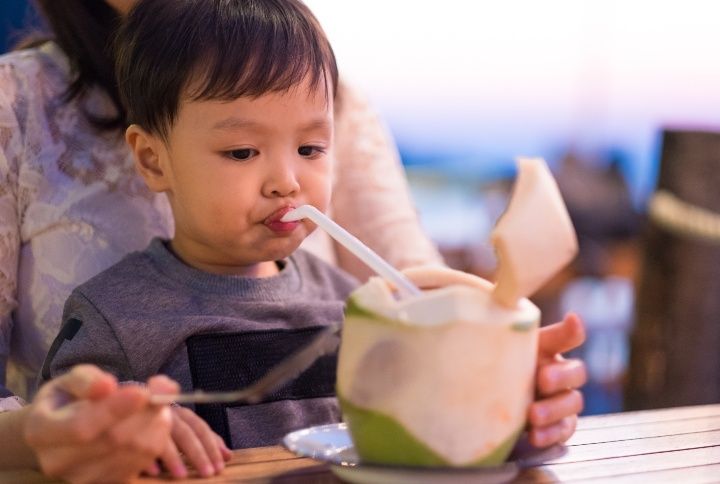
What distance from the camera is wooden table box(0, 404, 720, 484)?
78 centimetres

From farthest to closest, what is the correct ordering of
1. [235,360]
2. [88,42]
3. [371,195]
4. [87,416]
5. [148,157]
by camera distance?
[371,195] < [88,42] < [148,157] < [235,360] < [87,416]

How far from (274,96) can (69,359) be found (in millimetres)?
329

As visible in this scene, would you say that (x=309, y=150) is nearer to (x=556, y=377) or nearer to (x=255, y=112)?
(x=255, y=112)

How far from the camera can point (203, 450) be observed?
777 millimetres

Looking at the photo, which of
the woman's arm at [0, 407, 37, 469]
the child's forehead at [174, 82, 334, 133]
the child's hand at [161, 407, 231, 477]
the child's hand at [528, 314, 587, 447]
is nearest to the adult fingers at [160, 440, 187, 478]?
the child's hand at [161, 407, 231, 477]

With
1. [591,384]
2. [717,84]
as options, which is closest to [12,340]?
[591,384]

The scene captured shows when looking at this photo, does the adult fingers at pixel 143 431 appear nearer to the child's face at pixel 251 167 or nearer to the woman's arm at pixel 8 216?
the child's face at pixel 251 167

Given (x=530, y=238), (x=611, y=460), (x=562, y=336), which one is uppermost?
(x=530, y=238)

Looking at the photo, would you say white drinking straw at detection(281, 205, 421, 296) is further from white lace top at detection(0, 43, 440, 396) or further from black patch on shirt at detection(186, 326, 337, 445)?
white lace top at detection(0, 43, 440, 396)

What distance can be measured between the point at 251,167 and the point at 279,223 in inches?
2.6

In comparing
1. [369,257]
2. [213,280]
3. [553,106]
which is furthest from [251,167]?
[553,106]

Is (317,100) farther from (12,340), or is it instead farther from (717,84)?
(717,84)

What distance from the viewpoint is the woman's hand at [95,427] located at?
2.17 feet

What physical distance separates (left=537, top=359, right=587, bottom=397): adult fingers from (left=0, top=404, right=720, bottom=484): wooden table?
0.22ft
